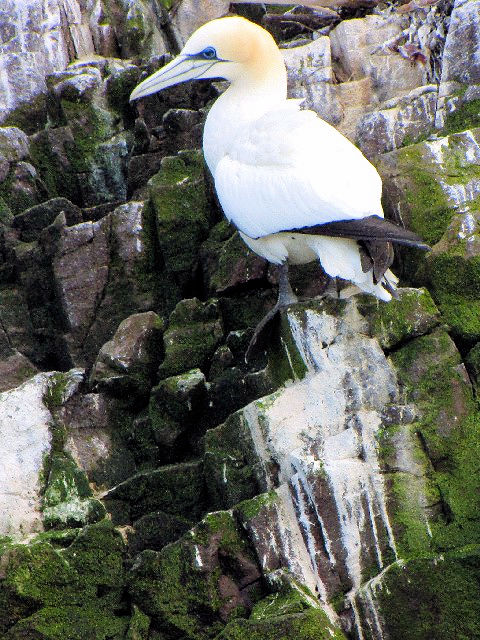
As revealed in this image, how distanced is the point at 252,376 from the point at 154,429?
3.12 feet

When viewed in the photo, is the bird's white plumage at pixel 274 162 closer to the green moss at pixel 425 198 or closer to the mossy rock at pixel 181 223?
the green moss at pixel 425 198

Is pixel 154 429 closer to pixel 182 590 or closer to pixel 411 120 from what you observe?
pixel 182 590

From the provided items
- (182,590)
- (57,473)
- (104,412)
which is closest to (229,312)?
(104,412)

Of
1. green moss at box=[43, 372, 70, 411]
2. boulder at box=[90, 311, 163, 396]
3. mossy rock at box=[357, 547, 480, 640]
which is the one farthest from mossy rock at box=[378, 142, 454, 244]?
green moss at box=[43, 372, 70, 411]

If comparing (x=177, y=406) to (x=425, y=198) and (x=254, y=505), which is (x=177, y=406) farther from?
(x=425, y=198)

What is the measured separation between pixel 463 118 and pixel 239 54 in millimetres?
1988

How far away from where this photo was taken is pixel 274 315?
905 centimetres

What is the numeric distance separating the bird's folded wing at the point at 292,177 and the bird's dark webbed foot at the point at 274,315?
1.31 ft

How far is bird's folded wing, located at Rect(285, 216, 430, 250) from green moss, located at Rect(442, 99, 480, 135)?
7.80ft

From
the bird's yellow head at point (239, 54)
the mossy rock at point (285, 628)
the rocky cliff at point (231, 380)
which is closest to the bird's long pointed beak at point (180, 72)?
the bird's yellow head at point (239, 54)

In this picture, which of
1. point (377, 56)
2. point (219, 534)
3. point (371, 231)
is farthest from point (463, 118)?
point (219, 534)

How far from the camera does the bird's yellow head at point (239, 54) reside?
9.80m

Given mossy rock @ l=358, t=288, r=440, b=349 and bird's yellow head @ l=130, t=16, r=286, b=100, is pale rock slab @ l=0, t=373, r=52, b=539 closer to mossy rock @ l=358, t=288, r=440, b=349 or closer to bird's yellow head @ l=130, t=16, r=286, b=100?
mossy rock @ l=358, t=288, r=440, b=349

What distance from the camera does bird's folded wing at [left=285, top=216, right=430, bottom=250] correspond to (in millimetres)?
7973
